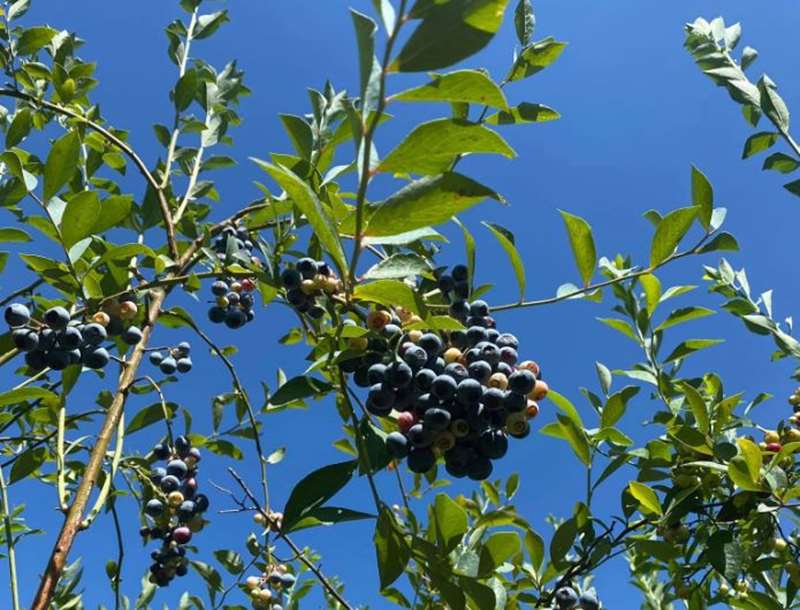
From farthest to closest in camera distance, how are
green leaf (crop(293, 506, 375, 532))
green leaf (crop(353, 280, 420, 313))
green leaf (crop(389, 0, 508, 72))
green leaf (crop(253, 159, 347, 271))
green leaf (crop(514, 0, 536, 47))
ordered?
green leaf (crop(514, 0, 536, 47)) → green leaf (crop(293, 506, 375, 532)) → green leaf (crop(353, 280, 420, 313)) → green leaf (crop(253, 159, 347, 271)) → green leaf (crop(389, 0, 508, 72))

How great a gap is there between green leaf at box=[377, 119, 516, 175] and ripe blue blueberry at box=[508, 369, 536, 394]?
47 cm

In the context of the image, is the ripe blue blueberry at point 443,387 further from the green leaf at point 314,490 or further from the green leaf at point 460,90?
the green leaf at point 460,90

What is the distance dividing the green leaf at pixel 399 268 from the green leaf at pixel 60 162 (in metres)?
0.68

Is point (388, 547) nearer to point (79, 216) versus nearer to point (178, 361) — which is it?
point (79, 216)

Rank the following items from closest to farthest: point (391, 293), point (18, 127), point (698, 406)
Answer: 1. point (391, 293)
2. point (698, 406)
3. point (18, 127)

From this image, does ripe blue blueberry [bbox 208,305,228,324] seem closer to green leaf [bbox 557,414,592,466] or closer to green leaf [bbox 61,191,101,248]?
green leaf [bbox 61,191,101,248]

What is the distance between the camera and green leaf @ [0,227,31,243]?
1702 mm

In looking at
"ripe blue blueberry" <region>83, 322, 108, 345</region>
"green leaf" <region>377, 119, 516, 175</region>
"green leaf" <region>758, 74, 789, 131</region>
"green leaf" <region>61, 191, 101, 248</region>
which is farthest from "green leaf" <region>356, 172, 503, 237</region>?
"green leaf" <region>758, 74, 789, 131</region>

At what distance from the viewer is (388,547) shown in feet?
4.17

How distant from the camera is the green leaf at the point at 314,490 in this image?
1293 millimetres

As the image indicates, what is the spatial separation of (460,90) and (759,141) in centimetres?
183

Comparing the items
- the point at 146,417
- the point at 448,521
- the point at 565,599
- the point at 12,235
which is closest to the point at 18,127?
the point at 12,235

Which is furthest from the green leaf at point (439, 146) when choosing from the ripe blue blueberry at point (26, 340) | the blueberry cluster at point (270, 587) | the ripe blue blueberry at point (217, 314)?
the blueberry cluster at point (270, 587)

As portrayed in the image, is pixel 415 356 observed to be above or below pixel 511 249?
below
